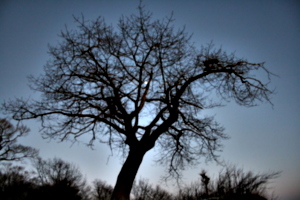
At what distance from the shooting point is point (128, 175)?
569cm

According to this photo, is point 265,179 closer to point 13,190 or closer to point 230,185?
point 230,185

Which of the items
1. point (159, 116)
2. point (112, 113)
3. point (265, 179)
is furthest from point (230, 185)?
point (112, 113)

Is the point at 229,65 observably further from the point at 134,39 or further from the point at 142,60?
the point at 134,39

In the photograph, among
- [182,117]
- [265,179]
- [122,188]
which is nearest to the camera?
[265,179]

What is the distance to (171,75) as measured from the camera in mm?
6852

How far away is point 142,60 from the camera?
7242 mm

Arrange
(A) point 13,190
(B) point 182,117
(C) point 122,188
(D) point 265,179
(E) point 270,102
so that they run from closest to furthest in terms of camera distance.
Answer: (D) point 265,179
(C) point 122,188
(E) point 270,102
(B) point 182,117
(A) point 13,190

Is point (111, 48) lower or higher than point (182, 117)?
higher

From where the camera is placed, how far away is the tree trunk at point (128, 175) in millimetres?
5350

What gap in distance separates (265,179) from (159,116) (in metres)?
4.67

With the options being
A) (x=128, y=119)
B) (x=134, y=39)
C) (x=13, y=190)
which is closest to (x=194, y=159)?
(x=128, y=119)

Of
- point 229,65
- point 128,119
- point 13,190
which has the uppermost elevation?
point 229,65

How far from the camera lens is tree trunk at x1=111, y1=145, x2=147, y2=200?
17.6 ft

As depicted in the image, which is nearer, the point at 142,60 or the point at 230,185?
the point at 230,185
